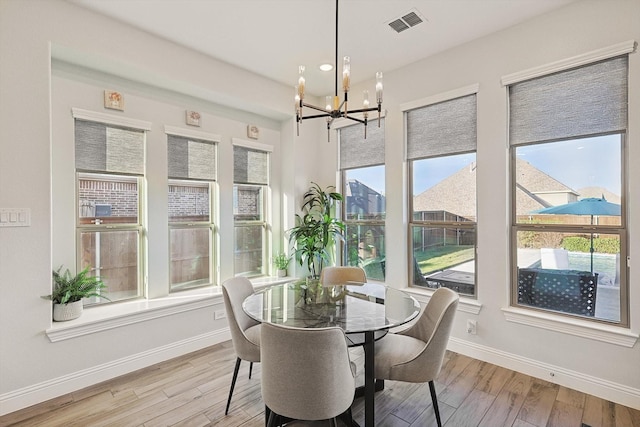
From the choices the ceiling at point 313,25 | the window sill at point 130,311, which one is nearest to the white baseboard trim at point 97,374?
the window sill at point 130,311

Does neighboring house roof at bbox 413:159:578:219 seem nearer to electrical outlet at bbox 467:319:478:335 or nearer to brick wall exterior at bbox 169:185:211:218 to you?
electrical outlet at bbox 467:319:478:335

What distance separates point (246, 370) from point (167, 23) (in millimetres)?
3258

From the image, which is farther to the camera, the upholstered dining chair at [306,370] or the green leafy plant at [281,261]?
the green leafy plant at [281,261]

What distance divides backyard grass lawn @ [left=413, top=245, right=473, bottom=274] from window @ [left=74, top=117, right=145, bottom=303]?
315 cm

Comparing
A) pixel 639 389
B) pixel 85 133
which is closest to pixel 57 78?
pixel 85 133

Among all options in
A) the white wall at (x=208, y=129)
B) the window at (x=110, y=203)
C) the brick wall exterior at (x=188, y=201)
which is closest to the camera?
the white wall at (x=208, y=129)

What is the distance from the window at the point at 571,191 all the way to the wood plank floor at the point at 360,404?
0.71 m

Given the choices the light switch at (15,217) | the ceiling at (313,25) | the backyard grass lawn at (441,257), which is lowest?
the backyard grass lawn at (441,257)

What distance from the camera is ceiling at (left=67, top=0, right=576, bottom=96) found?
8.55 feet

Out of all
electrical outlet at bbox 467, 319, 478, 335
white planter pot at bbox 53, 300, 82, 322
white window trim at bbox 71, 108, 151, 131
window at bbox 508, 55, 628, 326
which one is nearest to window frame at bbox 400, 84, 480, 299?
electrical outlet at bbox 467, 319, 478, 335

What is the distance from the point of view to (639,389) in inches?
92.0

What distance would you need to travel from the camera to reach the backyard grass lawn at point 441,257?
3.37 meters

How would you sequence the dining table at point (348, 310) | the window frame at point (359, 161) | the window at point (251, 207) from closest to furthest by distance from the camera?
the dining table at point (348, 310) → the window frame at point (359, 161) → the window at point (251, 207)

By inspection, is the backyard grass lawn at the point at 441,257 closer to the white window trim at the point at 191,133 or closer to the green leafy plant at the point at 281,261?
the green leafy plant at the point at 281,261
